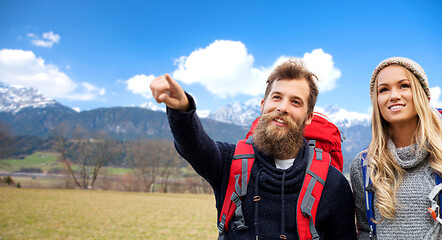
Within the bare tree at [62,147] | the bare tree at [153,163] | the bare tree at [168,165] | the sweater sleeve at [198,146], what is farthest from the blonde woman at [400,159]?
the bare tree at [168,165]

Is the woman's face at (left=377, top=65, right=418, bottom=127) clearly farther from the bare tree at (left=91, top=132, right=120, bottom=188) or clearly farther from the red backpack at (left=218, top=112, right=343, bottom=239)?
the bare tree at (left=91, top=132, right=120, bottom=188)

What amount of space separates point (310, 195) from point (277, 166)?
0.34m

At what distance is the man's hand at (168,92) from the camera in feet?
5.47

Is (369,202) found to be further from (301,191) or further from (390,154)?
(301,191)

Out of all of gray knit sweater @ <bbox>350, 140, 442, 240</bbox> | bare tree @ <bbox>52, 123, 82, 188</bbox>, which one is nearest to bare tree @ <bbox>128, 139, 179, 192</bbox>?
bare tree @ <bbox>52, 123, 82, 188</bbox>

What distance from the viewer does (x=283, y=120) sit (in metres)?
2.23

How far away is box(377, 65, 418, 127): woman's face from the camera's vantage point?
7.36ft

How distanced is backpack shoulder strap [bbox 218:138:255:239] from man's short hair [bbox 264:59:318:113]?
0.64m

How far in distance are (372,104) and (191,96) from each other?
1.73m

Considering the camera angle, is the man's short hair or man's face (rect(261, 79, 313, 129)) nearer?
man's face (rect(261, 79, 313, 129))

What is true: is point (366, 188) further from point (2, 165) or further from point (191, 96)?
point (2, 165)

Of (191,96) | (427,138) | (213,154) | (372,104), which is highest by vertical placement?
(372,104)

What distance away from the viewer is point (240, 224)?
199 centimetres

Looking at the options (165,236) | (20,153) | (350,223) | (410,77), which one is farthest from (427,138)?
(20,153)
